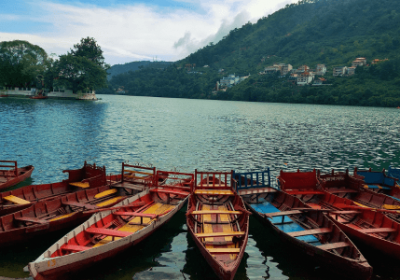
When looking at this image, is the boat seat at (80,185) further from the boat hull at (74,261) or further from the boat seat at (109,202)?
the boat hull at (74,261)

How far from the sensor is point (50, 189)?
55.0 feet

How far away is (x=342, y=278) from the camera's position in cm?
1038

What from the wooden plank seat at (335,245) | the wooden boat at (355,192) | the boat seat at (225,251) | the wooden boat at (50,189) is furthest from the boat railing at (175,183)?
the wooden boat at (355,192)

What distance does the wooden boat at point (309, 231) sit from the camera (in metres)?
9.62

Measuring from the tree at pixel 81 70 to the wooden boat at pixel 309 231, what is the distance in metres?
122

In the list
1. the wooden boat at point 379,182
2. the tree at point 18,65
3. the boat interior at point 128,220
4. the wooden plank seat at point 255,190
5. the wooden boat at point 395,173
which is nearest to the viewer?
the boat interior at point 128,220

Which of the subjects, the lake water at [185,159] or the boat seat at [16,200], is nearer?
the lake water at [185,159]

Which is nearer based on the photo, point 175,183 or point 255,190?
point 255,190

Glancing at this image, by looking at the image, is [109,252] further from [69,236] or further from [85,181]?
[85,181]

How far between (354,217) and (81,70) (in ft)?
424

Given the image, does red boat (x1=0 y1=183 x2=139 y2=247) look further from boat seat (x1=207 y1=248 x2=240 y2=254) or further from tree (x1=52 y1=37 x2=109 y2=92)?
tree (x1=52 y1=37 x2=109 y2=92)

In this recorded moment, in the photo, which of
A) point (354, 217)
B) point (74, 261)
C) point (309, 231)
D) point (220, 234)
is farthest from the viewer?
point (354, 217)

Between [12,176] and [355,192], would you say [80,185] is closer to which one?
[12,176]

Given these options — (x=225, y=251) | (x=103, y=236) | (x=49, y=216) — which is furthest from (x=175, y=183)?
(x=225, y=251)
